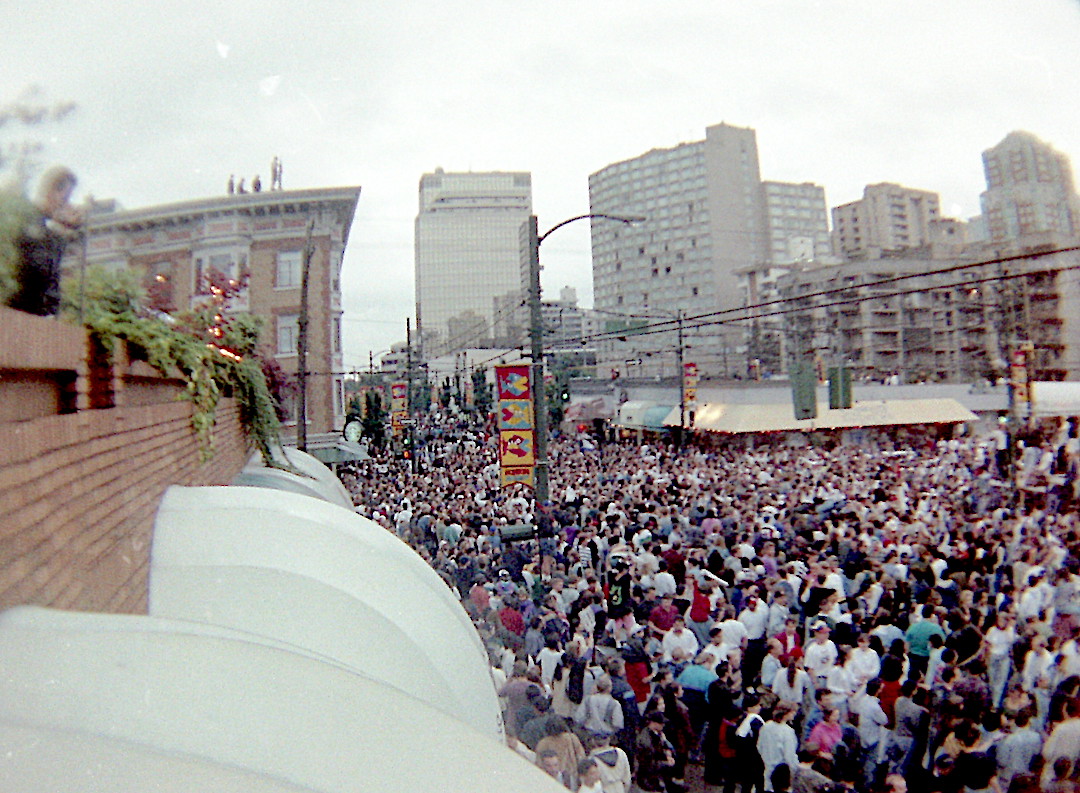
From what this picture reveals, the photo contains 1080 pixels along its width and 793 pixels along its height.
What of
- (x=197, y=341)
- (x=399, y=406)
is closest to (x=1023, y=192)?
(x=197, y=341)

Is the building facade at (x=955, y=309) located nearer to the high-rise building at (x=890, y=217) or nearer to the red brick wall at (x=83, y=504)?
the high-rise building at (x=890, y=217)

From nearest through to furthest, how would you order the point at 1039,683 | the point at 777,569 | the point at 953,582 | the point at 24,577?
the point at 24,577 → the point at 1039,683 → the point at 953,582 → the point at 777,569

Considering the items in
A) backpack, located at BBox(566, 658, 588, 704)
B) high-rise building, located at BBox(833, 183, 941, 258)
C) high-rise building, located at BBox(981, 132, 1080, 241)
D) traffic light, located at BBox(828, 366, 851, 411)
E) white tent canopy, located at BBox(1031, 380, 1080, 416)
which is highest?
high-rise building, located at BBox(833, 183, 941, 258)

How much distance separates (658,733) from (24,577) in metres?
4.57

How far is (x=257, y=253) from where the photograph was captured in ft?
22.0

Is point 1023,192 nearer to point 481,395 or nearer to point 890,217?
point 890,217

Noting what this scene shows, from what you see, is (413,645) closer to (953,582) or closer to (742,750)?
(742,750)

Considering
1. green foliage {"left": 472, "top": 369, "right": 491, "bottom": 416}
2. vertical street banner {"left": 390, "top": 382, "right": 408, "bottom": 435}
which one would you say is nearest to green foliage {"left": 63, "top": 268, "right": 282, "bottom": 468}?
vertical street banner {"left": 390, "top": 382, "right": 408, "bottom": 435}

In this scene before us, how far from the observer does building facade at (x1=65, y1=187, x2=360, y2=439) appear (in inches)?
141

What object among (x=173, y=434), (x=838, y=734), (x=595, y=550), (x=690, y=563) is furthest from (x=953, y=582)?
(x=173, y=434)

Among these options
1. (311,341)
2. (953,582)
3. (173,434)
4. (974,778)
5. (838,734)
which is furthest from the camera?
(311,341)

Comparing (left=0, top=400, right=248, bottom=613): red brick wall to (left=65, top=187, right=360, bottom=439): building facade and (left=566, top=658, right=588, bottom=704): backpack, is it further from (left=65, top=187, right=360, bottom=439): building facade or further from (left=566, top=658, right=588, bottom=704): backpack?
A: (left=566, top=658, right=588, bottom=704): backpack

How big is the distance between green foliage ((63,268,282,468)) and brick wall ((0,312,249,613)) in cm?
21

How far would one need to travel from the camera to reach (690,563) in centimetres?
909
